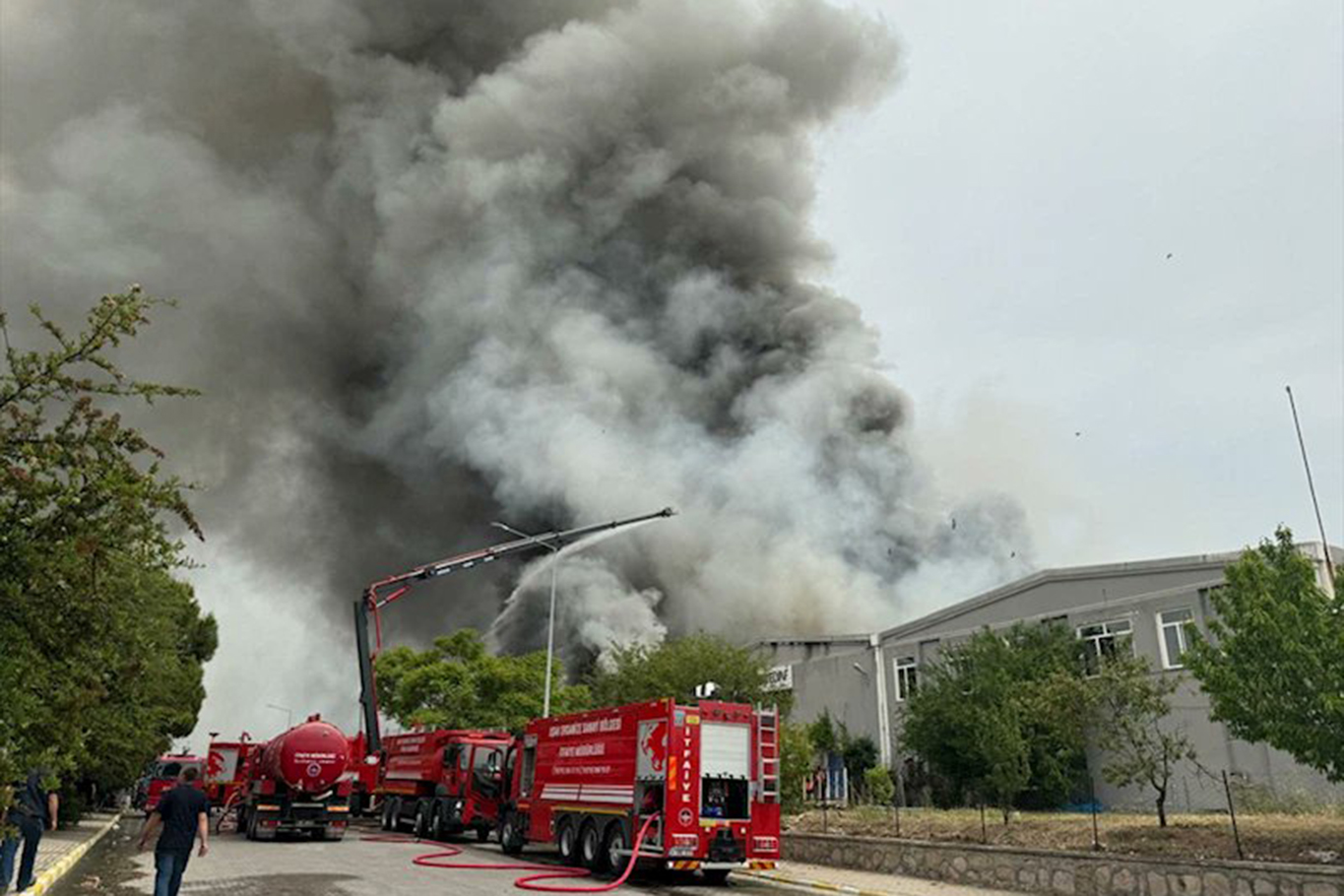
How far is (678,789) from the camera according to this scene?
52.2ft

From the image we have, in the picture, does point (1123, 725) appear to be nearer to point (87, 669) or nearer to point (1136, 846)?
point (1136, 846)

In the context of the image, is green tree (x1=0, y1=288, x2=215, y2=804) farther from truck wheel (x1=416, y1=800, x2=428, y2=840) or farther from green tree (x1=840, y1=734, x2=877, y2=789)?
green tree (x1=840, y1=734, x2=877, y2=789)

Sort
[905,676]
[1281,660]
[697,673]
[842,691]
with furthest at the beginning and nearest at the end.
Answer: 1. [842,691]
2. [905,676]
3. [697,673]
4. [1281,660]

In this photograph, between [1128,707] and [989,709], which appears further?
[989,709]

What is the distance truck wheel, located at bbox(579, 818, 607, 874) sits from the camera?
1727 centimetres

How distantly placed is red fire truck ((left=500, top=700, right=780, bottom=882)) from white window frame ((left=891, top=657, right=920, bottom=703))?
24297 mm

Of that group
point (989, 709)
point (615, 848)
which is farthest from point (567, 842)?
point (989, 709)

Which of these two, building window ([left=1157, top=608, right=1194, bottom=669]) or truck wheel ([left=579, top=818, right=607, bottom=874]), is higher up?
building window ([left=1157, top=608, right=1194, bottom=669])

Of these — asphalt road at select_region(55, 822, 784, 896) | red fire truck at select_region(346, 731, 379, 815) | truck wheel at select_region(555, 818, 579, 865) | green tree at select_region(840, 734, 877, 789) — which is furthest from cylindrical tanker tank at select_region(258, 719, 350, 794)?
green tree at select_region(840, 734, 877, 789)

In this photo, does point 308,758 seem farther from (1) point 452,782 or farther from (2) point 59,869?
(2) point 59,869

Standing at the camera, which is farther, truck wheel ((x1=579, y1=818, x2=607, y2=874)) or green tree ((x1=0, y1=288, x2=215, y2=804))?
truck wheel ((x1=579, y1=818, x2=607, y2=874))

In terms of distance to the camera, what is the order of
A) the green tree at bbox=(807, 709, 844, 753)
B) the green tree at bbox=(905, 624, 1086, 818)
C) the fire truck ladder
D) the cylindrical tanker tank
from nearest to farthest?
the fire truck ladder, the cylindrical tanker tank, the green tree at bbox=(905, 624, 1086, 818), the green tree at bbox=(807, 709, 844, 753)

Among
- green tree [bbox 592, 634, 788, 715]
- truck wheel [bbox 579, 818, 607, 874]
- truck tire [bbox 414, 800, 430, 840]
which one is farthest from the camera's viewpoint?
green tree [bbox 592, 634, 788, 715]

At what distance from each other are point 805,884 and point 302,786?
12760 millimetres
